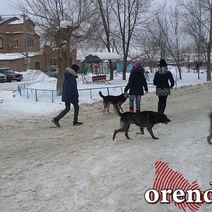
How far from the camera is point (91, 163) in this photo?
522 centimetres

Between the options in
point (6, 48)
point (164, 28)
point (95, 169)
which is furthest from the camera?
point (6, 48)

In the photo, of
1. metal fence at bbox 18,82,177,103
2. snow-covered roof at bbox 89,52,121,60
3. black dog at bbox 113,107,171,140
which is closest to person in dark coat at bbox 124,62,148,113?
black dog at bbox 113,107,171,140

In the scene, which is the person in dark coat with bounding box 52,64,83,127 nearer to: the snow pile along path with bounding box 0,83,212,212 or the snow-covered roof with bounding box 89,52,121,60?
the snow pile along path with bounding box 0,83,212,212

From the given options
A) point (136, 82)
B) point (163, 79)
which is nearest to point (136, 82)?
point (136, 82)

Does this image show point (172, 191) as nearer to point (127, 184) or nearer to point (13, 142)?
point (127, 184)

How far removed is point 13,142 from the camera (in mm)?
7039

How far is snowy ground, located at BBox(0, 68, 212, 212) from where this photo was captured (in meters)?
3.88

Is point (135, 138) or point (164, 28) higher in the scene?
point (164, 28)

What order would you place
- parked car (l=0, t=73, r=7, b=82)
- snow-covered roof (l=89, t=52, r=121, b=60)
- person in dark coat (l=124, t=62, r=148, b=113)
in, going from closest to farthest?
person in dark coat (l=124, t=62, r=148, b=113) < snow-covered roof (l=89, t=52, r=121, b=60) < parked car (l=0, t=73, r=7, b=82)

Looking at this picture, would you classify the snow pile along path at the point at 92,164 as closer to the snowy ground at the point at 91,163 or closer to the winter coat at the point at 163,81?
the snowy ground at the point at 91,163

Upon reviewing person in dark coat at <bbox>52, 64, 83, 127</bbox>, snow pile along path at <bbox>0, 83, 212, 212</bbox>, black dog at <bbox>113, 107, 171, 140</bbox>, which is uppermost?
person in dark coat at <bbox>52, 64, 83, 127</bbox>

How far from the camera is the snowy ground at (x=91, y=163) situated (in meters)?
3.88

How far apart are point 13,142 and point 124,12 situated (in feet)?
76.7

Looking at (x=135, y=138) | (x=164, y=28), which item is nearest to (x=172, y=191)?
(x=135, y=138)
